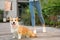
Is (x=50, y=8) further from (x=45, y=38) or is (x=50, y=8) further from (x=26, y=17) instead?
(x=45, y=38)

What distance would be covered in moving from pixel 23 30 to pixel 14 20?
55 centimetres

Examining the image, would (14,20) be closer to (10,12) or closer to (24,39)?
(24,39)

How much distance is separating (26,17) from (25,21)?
38cm

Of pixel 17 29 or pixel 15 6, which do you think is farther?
pixel 15 6

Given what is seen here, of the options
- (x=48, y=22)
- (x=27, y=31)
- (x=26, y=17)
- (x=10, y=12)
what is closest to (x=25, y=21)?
(x=26, y=17)

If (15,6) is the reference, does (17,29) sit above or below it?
above

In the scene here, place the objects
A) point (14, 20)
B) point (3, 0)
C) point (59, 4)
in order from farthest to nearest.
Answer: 1. point (3, 0)
2. point (59, 4)
3. point (14, 20)

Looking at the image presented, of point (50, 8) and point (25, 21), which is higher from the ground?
point (50, 8)

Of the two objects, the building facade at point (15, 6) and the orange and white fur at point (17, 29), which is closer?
the orange and white fur at point (17, 29)

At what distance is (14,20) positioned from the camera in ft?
27.3

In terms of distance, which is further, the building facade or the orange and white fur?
the building facade

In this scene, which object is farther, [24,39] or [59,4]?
[59,4]

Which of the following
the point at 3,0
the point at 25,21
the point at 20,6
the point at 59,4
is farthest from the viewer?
the point at 20,6

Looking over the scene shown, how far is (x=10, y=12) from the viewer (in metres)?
38.8
